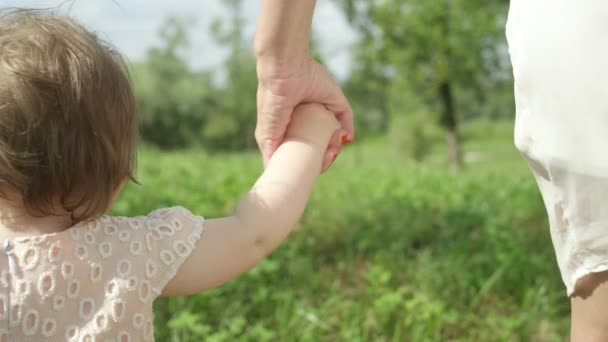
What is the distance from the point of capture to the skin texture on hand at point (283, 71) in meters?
1.82

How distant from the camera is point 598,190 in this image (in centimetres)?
131

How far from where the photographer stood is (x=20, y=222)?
4.67 feet

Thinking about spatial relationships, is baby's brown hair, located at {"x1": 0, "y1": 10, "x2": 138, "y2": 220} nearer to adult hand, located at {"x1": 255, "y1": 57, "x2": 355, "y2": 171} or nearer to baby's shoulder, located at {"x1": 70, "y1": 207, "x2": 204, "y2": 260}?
baby's shoulder, located at {"x1": 70, "y1": 207, "x2": 204, "y2": 260}

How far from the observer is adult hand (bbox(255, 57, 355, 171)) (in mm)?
1873

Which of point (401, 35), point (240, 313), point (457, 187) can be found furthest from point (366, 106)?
point (240, 313)

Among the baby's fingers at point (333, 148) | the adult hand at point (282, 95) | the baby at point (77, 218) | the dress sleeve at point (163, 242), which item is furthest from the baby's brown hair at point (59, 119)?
the baby's fingers at point (333, 148)

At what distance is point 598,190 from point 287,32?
88cm

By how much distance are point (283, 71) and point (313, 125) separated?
0.55 ft

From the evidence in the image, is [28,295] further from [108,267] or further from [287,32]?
[287,32]

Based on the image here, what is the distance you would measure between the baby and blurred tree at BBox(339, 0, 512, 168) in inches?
780

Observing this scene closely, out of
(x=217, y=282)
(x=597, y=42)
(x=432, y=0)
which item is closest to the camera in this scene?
(x=597, y=42)

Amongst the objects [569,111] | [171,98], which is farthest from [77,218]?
[171,98]

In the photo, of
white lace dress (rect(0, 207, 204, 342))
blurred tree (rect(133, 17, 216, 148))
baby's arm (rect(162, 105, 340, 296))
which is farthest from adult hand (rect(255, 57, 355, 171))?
blurred tree (rect(133, 17, 216, 148))

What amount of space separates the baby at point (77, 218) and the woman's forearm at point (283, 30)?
0.45 metres
